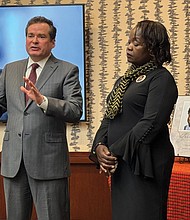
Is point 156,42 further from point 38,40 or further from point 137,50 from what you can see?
point 38,40

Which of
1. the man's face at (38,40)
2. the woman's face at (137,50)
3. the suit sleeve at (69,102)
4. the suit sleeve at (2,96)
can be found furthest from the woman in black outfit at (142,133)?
the suit sleeve at (2,96)

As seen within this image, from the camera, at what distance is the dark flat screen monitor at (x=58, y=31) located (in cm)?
331

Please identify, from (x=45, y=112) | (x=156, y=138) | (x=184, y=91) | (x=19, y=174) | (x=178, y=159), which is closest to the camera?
(x=156, y=138)

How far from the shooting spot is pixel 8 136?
216 centimetres

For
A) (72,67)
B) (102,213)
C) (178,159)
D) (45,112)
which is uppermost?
(72,67)

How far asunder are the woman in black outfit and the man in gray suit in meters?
0.27

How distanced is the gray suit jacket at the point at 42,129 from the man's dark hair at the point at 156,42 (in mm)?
447

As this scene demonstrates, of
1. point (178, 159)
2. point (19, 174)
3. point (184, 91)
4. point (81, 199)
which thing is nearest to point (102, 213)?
point (81, 199)

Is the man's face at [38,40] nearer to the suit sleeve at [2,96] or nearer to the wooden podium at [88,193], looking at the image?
the suit sleeve at [2,96]

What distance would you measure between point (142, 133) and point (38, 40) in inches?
29.0

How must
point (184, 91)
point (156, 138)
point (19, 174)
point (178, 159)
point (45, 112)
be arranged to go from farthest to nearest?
point (184, 91) → point (178, 159) → point (19, 174) → point (45, 112) → point (156, 138)

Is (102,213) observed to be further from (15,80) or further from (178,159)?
(15,80)

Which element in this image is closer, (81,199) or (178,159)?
(178,159)

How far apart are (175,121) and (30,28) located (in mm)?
1210
